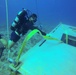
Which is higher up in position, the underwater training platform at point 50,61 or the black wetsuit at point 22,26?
the underwater training platform at point 50,61

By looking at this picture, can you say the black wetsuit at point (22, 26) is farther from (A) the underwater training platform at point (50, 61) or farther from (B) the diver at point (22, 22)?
(A) the underwater training platform at point (50, 61)

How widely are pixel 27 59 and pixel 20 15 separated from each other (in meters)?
2.32

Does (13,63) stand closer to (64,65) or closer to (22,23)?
(64,65)

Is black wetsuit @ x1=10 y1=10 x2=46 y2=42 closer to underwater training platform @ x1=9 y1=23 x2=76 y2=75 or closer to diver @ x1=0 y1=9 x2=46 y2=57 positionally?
diver @ x1=0 y1=9 x2=46 y2=57

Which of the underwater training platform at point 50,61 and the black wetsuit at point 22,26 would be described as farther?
the black wetsuit at point 22,26

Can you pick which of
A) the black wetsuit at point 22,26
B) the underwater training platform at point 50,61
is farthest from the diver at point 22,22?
the underwater training platform at point 50,61

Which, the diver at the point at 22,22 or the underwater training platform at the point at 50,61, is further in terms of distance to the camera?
the diver at the point at 22,22

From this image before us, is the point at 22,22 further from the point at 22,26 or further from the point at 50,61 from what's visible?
the point at 50,61

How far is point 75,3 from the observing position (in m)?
37.4

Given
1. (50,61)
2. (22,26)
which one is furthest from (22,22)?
(50,61)

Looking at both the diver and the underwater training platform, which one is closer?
the underwater training platform

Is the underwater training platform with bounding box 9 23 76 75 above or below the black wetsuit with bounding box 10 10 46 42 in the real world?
above

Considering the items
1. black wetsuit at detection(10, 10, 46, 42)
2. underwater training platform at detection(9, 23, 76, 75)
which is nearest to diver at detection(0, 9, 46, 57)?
black wetsuit at detection(10, 10, 46, 42)

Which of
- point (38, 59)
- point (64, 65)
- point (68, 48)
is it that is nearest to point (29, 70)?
point (38, 59)
